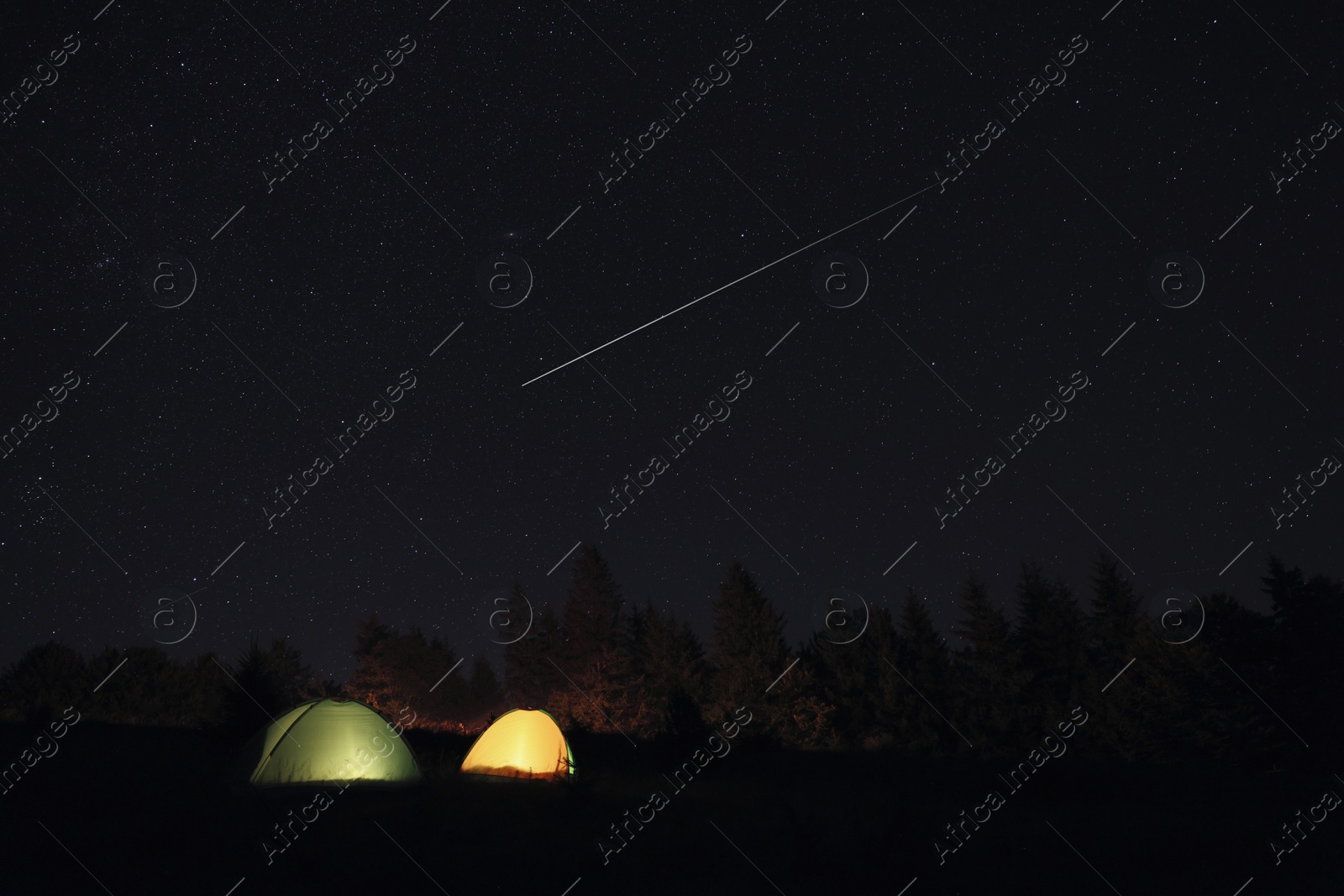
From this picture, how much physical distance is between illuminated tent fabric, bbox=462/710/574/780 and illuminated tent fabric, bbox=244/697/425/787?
2.60 m

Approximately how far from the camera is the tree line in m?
35.2

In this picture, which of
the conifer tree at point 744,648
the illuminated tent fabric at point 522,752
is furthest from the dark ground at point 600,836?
the conifer tree at point 744,648

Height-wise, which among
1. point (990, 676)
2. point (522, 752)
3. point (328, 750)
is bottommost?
point (990, 676)

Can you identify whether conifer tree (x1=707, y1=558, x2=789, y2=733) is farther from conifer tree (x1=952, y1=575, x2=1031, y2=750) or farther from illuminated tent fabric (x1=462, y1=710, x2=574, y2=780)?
illuminated tent fabric (x1=462, y1=710, x2=574, y2=780)

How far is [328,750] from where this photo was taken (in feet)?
46.6

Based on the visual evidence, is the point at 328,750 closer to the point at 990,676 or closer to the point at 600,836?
the point at 600,836

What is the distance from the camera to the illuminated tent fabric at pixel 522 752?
17.4 metres

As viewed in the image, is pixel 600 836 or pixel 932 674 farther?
pixel 932 674

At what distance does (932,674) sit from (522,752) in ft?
137

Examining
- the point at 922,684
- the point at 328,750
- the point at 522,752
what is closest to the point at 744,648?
the point at 922,684

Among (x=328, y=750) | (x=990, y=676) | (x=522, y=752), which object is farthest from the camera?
(x=990, y=676)

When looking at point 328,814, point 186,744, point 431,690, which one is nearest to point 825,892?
point 328,814

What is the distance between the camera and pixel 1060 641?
4781cm

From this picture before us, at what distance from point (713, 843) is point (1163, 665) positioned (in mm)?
42061
